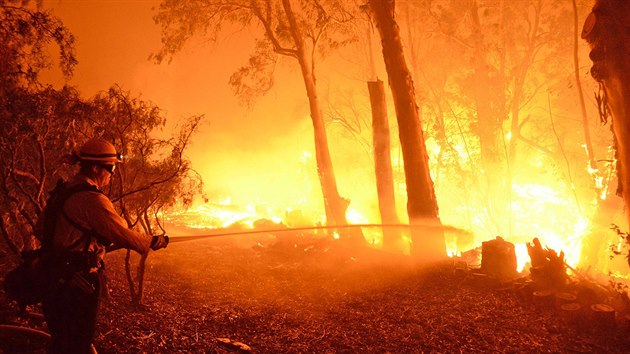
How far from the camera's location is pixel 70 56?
6.57 meters

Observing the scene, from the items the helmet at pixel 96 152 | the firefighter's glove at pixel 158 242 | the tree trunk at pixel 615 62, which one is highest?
the tree trunk at pixel 615 62

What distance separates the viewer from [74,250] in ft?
11.4

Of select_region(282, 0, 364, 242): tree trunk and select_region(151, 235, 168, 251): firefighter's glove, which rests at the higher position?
select_region(282, 0, 364, 242): tree trunk

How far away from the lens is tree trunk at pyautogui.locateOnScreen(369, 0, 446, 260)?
28.9ft

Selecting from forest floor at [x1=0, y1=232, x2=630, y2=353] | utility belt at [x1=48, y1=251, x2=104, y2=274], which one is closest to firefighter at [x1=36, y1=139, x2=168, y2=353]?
utility belt at [x1=48, y1=251, x2=104, y2=274]

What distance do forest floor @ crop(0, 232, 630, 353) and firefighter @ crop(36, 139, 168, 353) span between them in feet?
4.81

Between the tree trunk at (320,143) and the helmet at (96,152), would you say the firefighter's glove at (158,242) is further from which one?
the tree trunk at (320,143)

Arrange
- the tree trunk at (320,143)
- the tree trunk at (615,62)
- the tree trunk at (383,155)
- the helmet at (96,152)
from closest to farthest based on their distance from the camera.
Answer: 1. the helmet at (96,152)
2. the tree trunk at (615,62)
3. the tree trunk at (383,155)
4. the tree trunk at (320,143)

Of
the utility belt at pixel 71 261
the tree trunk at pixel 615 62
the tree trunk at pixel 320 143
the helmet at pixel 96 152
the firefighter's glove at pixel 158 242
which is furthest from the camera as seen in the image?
the tree trunk at pixel 320 143

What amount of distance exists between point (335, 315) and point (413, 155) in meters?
4.25

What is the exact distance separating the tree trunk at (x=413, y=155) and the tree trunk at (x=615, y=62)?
13.0 feet

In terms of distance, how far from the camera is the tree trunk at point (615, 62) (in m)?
4.70

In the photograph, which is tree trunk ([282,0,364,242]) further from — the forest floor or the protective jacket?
the protective jacket

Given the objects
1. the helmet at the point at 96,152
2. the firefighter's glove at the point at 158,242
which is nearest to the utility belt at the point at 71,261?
the firefighter's glove at the point at 158,242
